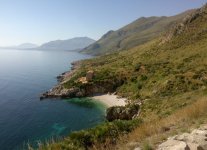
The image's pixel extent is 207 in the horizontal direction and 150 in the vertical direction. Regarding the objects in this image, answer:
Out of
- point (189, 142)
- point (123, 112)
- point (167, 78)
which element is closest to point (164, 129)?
point (189, 142)

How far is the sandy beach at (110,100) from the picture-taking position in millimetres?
65250

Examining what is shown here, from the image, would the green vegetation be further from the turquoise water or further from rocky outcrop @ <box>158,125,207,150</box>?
the turquoise water

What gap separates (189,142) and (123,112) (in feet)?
139

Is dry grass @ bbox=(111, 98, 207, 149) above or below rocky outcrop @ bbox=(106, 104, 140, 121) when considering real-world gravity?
above

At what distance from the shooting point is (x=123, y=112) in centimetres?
5084

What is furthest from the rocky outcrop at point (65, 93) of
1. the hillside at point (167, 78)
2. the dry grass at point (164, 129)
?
the dry grass at point (164, 129)

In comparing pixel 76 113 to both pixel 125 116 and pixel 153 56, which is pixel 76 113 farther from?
pixel 153 56

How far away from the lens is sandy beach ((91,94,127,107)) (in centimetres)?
6525

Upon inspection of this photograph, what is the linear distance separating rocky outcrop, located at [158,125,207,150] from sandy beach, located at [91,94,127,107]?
176ft

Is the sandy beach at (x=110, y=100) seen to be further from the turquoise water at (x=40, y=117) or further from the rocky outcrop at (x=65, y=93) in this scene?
the rocky outcrop at (x=65, y=93)

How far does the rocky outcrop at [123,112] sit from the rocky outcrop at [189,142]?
40.3 metres

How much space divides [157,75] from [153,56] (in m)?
33.3

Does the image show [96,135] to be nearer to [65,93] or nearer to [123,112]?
[123,112]

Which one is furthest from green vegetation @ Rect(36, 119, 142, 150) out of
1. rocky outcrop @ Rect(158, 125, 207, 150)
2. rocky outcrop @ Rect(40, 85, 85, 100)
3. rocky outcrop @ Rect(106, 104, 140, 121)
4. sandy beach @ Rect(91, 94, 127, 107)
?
rocky outcrop @ Rect(40, 85, 85, 100)
